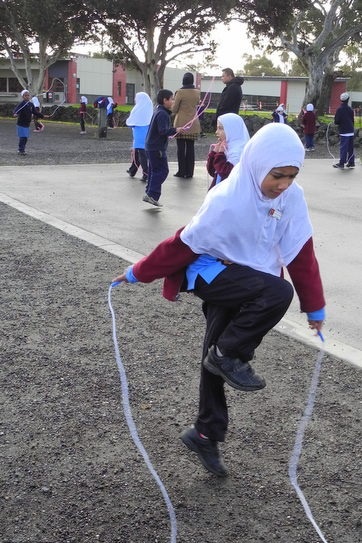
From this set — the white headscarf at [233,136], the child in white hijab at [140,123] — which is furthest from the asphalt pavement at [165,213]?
the white headscarf at [233,136]

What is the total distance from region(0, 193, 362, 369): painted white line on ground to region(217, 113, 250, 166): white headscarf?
152cm

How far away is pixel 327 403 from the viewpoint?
3.76 meters

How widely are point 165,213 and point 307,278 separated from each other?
703cm

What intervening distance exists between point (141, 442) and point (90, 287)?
2709 millimetres

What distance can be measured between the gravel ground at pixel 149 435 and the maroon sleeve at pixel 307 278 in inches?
32.8

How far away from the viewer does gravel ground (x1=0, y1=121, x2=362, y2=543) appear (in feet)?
8.82

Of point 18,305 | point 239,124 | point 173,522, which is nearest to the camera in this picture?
point 173,522

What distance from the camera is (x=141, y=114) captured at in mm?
12648

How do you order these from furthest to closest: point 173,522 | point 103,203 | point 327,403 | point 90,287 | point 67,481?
point 103,203 < point 90,287 < point 327,403 < point 67,481 < point 173,522

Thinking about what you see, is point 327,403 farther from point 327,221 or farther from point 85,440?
point 327,221

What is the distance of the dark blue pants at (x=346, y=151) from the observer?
16922 millimetres

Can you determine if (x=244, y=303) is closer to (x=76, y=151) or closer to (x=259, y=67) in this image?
(x=76, y=151)

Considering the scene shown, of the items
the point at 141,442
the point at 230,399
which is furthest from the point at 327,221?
the point at 141,442

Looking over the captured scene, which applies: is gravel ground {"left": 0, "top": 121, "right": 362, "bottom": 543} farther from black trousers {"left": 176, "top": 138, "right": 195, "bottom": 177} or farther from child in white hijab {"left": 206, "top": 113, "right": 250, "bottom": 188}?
black trousers {"left": 176, "top": 138, "right": 195, "bottom": 177}
